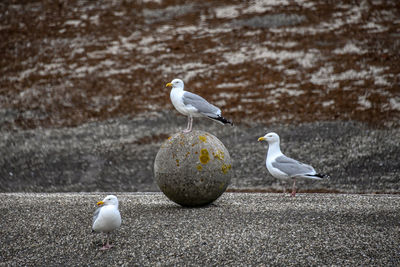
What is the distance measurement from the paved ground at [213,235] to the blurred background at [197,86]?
4978mm

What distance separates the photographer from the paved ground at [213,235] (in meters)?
5.64

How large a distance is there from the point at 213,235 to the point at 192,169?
62.4 inches

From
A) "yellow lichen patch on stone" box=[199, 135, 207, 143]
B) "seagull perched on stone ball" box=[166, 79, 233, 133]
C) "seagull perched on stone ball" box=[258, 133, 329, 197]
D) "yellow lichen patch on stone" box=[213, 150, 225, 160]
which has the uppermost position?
"seagull perched on stone ball" box=[166, 79, 233, 133]

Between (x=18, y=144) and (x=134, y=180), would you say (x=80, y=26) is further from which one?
(x=134, y=180)

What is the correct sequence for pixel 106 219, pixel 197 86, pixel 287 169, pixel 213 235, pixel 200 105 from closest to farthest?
pixel 106 219 < pixel 213 235 < pixel 200 105 < pixel 287 169 < pixel 197 86

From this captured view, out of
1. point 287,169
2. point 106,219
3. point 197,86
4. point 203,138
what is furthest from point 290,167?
point 197,86

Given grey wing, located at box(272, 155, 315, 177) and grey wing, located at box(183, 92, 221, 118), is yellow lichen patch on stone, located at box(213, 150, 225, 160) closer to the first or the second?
grey wing, located at box(183, 92, 221, 118)

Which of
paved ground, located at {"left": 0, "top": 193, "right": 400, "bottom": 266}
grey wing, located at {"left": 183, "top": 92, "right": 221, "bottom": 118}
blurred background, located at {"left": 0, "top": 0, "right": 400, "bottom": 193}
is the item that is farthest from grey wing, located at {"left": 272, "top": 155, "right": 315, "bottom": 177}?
blurred background, located at {"left": 0, "top": 0, "right": 400, "bottom": 193}

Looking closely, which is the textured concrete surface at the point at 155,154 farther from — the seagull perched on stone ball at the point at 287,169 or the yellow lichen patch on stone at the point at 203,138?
the yellow lichen patch on stone at the point at 203,138

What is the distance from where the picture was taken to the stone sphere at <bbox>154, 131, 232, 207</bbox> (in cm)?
756

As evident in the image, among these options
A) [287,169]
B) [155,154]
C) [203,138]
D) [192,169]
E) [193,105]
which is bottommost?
[155,154]

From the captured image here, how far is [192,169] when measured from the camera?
7535mm

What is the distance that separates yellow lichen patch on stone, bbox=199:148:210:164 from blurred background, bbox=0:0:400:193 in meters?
5.07

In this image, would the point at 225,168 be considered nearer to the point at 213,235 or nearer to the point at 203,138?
the point at 203,138
